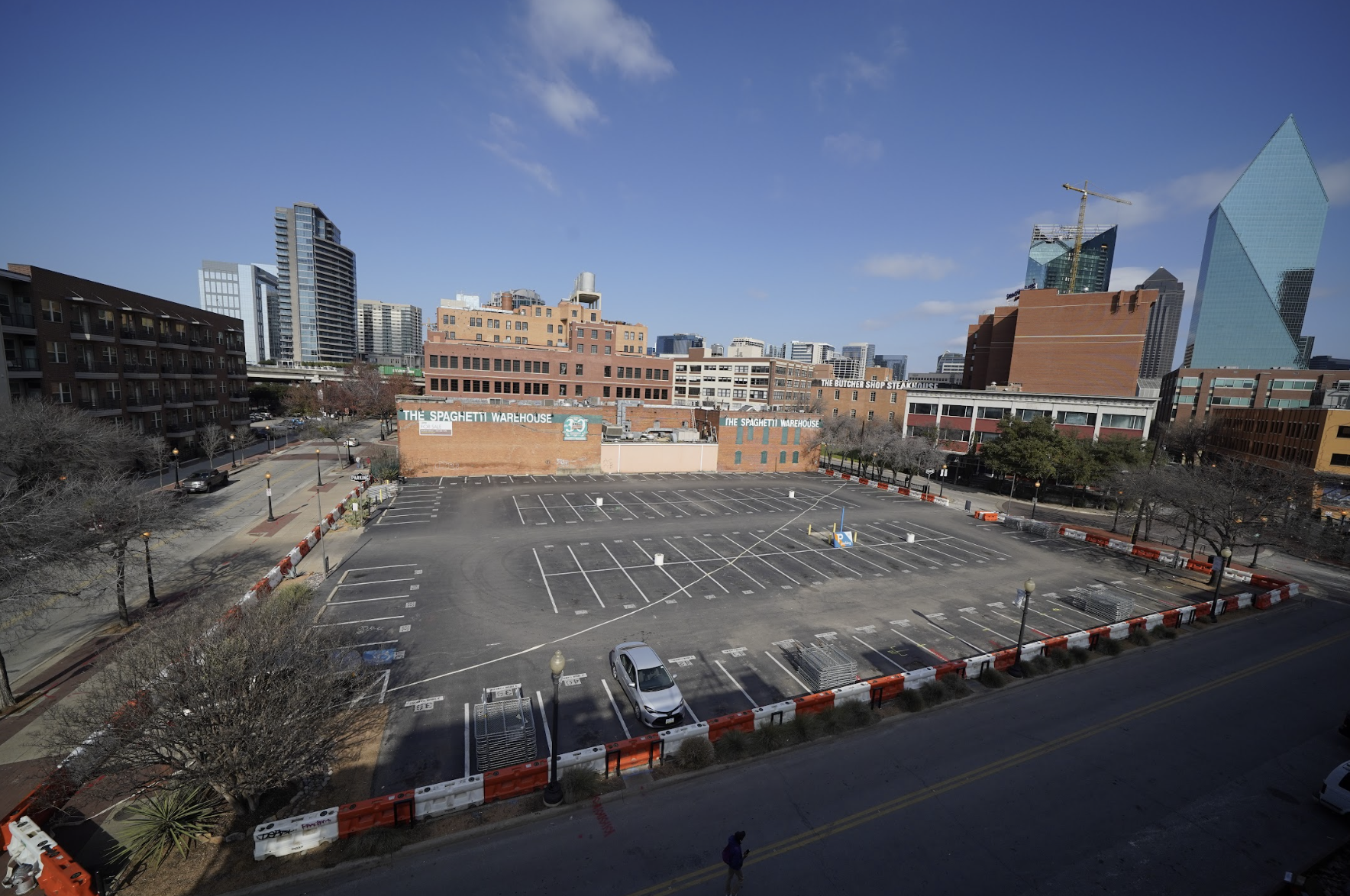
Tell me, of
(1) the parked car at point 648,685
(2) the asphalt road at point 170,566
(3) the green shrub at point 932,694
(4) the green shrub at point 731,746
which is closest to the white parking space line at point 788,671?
(3) the green shrub at point 932,694

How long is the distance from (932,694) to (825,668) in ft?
10.5

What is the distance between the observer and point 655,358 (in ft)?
255

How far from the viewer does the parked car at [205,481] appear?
3878 centimetres

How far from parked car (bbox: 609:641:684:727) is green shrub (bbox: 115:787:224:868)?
9.20 metres

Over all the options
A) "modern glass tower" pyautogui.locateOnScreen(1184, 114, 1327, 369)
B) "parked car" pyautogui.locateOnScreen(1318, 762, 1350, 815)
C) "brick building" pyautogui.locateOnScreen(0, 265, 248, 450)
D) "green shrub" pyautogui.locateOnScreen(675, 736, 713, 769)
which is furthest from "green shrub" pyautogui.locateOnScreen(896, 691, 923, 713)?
"modern glass tower" pyautogui.locateOnScreen(1184, 114, 1327, 369)

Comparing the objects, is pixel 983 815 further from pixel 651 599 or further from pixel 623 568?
pixel 623 568

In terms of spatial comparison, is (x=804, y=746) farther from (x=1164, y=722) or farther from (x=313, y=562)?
(x=313, y=562)

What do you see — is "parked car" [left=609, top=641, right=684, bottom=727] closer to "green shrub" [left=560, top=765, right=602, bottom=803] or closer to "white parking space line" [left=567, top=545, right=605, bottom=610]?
"green shrub" [left=560, top=765, right=602, bottom=803]

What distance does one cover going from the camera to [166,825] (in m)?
9.71

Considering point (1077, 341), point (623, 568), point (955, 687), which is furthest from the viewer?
point (1077, 341)

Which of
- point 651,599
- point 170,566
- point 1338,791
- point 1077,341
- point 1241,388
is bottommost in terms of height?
point 170,566

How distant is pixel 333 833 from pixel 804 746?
35.0 ft

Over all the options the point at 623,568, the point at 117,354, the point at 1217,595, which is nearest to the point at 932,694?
the point at 623,568

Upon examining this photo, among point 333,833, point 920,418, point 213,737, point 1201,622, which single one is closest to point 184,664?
point 213,737
